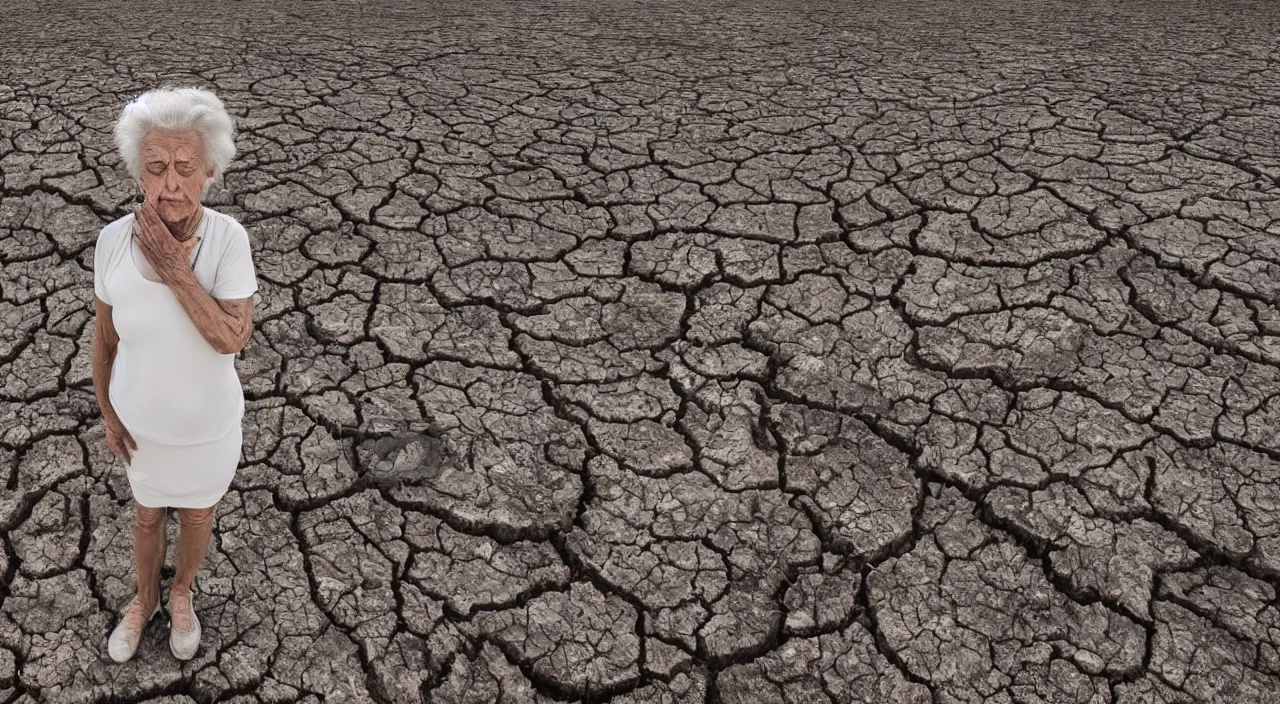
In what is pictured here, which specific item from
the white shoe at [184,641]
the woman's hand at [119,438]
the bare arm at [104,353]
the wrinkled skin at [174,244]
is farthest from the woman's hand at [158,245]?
the white shoe at [184,641]

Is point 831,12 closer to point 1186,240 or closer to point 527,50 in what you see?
point 527,50

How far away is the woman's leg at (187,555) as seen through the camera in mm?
1848

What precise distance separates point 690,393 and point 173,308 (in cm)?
152

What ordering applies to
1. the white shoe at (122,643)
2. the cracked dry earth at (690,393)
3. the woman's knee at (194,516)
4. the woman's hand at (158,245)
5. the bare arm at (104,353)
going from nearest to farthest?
the woman's hand at (158,245)
the bare arm at (104,353)
the woman's knee at (194,516)
the white shoe at (122,643)
the cracked dry earth at (690,393)

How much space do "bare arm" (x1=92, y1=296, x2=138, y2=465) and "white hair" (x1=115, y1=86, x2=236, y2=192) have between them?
0.28 m

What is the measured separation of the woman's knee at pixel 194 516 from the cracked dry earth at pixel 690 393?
34 centimetres

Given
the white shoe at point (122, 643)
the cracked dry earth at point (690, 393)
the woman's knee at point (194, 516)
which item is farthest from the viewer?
the cracked dry earth at point (690, 393)

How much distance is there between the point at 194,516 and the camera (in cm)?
184

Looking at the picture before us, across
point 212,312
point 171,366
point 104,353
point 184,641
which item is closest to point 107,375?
point 104,353

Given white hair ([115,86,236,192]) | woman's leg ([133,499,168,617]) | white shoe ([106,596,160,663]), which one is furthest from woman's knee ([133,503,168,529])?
white hair ([115,86,236,192])

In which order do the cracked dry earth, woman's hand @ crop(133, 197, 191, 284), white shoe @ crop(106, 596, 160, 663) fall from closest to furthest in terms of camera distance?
woman's hand @ crop(133, 197, 191, 284) → white shoe @ crop(106, 596, 160, 663) → the cracked dry earth

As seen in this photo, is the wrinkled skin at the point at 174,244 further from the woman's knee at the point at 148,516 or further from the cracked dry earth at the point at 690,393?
the cracked dry earth at the point at 690,393

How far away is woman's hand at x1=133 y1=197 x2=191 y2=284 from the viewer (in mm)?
1522

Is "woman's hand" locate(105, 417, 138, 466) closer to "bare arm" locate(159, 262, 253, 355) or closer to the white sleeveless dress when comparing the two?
the white sleeveless dress
